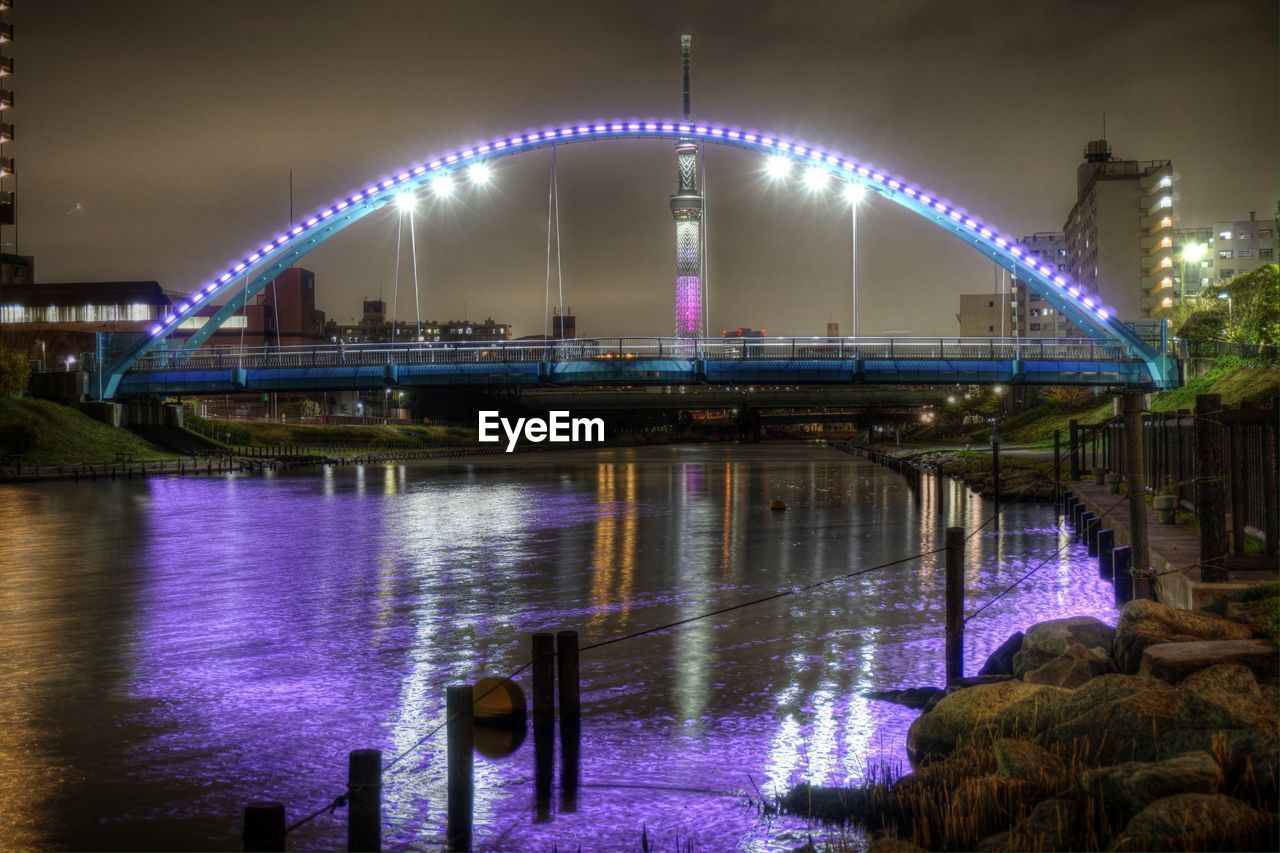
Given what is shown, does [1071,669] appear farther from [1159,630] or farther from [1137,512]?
[1137,512]

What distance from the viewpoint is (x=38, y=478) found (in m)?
72.2

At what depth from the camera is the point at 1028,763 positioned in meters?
9.85

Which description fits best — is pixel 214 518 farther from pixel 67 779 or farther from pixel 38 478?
pixel 67 779

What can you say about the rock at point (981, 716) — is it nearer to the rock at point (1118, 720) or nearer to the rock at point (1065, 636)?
the rock at point (1118, 720)

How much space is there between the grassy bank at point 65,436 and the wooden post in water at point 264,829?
76.2m

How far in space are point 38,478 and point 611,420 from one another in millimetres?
127815

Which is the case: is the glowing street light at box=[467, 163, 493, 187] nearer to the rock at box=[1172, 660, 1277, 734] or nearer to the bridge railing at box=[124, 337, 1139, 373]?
the bridge railing at box=[124, 337, 1139, 373]

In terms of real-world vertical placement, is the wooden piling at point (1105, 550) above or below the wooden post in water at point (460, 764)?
below

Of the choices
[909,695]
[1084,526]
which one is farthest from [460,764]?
[1084,526]

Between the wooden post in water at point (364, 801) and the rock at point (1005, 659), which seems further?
the rock at point (1005, 659)

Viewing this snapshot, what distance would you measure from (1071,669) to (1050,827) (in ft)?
13.8

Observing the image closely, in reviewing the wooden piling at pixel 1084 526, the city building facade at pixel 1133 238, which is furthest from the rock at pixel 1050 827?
the city building facade at pixel 1133 238

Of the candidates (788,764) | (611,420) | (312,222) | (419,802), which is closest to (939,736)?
(788,764)

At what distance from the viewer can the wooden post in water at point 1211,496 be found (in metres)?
15.1
